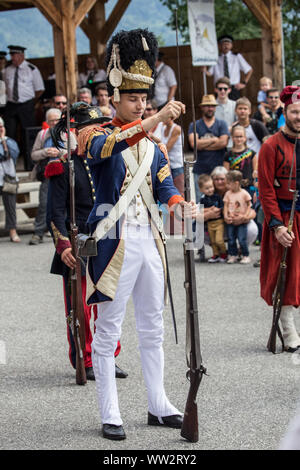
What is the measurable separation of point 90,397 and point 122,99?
1.81 metres

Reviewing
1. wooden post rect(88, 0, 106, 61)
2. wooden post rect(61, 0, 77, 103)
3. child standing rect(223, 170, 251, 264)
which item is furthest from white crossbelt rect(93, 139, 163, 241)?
wooden post rect(88, 0, 106, 61)

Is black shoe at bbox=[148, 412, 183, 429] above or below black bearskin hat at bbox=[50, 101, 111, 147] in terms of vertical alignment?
below

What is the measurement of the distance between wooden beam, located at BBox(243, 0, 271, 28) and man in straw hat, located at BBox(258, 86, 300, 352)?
403 inches

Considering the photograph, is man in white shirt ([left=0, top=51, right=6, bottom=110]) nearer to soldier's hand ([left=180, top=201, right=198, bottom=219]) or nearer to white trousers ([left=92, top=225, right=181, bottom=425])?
white trousers ([left=92, top=225, right=181, bottom=425])

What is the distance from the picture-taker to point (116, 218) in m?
4.09

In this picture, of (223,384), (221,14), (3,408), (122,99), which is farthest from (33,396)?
(221,14)

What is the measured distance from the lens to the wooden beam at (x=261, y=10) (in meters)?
15.4

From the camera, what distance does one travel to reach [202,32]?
12.6 meters

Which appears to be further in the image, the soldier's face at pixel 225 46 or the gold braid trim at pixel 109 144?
the soldier's face at pixel 225 46

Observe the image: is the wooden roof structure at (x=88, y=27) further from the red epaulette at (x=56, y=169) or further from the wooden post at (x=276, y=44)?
the red epaulette at (x=56, y=169)

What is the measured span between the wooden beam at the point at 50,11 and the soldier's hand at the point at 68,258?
8.80 m

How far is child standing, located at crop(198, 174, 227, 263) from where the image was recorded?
965cm

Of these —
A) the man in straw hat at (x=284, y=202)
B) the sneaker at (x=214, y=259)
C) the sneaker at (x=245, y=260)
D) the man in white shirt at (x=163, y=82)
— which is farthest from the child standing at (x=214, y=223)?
the man in white shirt at (x=163, y=82)
